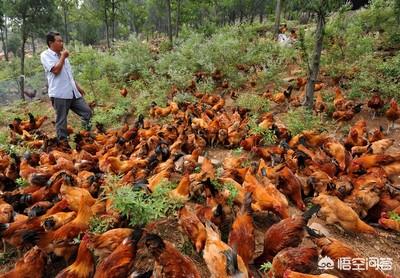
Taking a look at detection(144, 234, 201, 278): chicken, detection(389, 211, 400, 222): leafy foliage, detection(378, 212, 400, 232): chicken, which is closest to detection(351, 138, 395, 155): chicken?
detection(389, 211, 400, 222): leafy foliage

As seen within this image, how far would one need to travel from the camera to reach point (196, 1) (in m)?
22.2

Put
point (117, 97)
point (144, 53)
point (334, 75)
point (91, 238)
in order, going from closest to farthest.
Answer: point (91, 238)
point (334, 75)
point (117, 97)
point (144, 53)

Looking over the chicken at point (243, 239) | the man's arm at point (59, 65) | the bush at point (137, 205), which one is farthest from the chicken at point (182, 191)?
the man's arm at point (59, 65)

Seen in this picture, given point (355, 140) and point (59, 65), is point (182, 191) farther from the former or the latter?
point (59, 65)

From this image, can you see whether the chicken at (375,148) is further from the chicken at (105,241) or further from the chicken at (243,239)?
the chicken at (105,241)

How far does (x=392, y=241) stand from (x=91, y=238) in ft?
12.1

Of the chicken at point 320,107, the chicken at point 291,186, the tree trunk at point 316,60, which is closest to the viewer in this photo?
the chicken at point 291,186

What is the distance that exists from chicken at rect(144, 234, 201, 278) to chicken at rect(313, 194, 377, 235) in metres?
2.16

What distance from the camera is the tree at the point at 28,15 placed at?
48.2 feet

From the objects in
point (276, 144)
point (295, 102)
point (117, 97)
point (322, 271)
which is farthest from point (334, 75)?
point (322, 271)

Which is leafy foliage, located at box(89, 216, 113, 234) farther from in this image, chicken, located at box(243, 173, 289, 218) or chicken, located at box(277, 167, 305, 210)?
chicken, located at box(277, 167, 305, 210)

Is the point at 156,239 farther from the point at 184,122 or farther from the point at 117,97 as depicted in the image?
the point at 117,97

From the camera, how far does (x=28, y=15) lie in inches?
598

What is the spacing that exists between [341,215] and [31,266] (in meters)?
3.55
